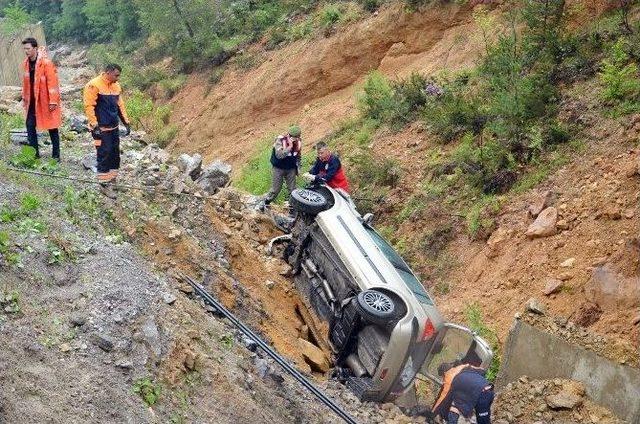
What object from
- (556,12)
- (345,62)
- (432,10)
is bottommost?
(345,62)

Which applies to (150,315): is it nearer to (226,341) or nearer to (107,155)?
(226,341)

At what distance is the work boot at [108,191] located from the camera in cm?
852

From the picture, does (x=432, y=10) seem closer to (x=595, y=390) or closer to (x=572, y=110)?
(x=572, y=110)

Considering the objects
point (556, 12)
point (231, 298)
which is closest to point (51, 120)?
point (231, 298)

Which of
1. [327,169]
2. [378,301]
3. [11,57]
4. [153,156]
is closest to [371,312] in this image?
[378,301]

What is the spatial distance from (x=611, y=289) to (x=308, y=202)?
141 inches

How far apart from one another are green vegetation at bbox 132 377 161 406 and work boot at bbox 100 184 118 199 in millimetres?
3596

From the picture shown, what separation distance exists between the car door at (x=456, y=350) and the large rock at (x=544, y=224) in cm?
276

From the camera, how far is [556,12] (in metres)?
12.7

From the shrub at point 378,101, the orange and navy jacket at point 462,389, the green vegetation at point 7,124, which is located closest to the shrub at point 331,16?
the shrub at point 378,101

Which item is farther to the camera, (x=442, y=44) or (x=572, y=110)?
(x=442, y=44)

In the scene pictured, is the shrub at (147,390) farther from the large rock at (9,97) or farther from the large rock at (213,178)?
the large rock at (9,97)

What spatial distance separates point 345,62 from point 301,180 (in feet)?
27.7

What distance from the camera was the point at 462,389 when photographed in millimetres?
6969
